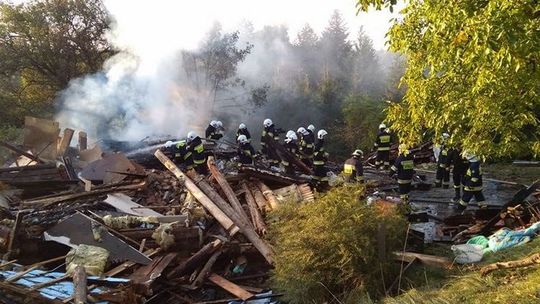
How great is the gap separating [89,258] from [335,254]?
139 inches

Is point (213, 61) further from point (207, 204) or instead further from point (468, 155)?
point (468, 155)

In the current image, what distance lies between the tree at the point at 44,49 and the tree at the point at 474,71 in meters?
22.5

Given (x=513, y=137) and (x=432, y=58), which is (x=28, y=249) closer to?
(x=432, y=58)

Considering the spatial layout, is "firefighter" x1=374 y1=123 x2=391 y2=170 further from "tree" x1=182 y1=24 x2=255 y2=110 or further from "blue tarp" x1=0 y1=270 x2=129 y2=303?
"tree" x1=182 y1=24 x2=255 y2=110

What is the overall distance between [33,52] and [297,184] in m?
19.9

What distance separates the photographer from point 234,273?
7.12 meters

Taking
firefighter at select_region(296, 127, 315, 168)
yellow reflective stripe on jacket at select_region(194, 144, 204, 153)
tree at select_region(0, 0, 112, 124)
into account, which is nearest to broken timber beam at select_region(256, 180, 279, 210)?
yellow reflective stripe on jacket at select_region(194, 144, 204, 153)

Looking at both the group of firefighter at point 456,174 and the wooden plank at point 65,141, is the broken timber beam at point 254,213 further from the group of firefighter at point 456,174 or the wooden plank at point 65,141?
the wooden plank at point 65,141

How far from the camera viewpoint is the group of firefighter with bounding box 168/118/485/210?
981cm

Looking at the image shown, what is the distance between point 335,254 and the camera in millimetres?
5457

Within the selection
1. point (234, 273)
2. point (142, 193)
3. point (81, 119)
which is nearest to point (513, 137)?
point (234, 273)

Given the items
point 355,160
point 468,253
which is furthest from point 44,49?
point 468,253

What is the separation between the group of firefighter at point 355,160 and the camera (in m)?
9.81

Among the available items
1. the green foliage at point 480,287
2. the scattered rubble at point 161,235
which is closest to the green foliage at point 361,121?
the scattered rubble at point 161,235
